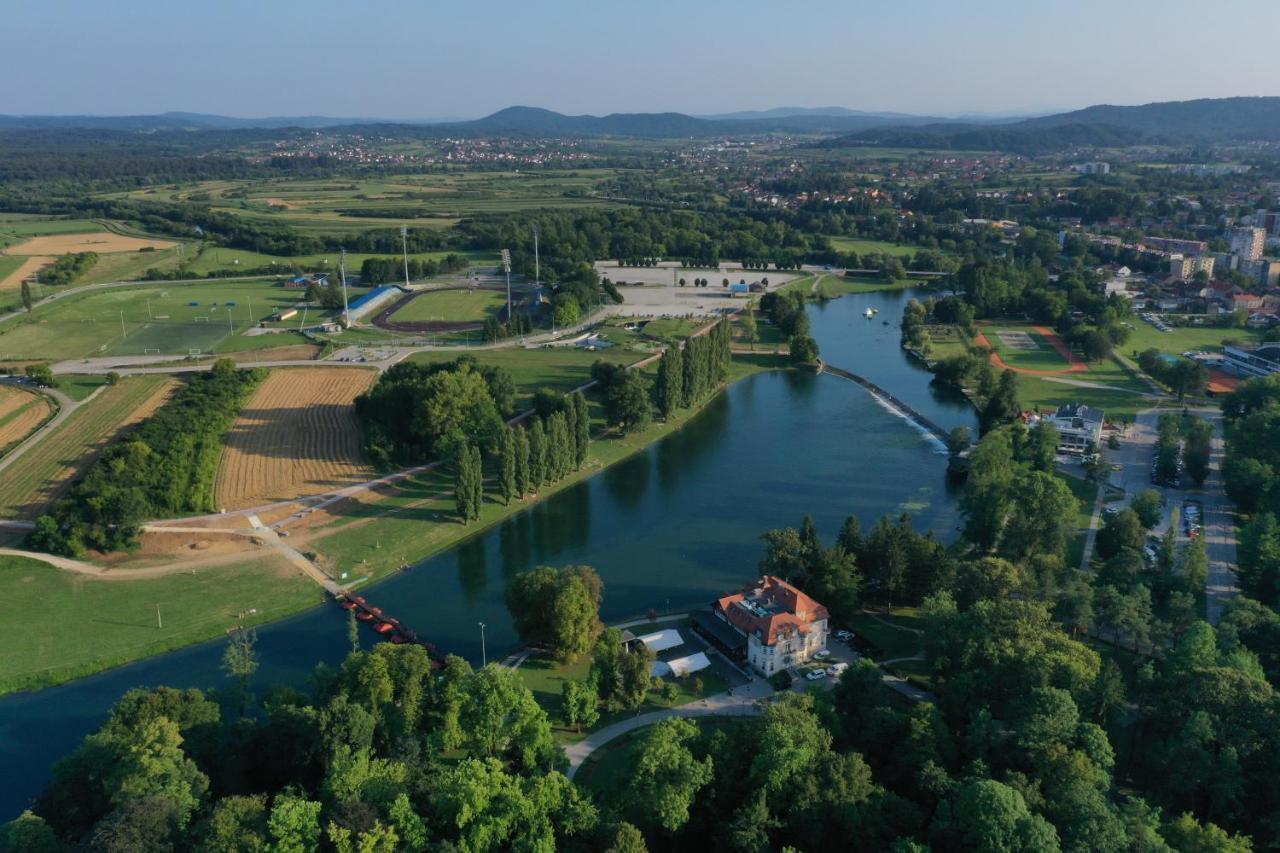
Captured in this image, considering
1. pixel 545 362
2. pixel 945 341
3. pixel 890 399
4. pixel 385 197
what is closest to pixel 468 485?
pixel 545 362

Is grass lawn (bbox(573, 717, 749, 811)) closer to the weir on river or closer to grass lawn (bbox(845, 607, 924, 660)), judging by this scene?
grass lawn (bbox(845, 607, 924, 660))

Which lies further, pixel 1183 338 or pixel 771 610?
pixel 1183 338

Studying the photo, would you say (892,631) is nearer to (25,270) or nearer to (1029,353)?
(1029,353)

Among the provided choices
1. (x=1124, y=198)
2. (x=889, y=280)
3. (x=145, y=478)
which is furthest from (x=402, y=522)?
(x=1124, y=198)

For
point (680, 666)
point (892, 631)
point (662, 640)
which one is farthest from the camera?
point (892, 631)

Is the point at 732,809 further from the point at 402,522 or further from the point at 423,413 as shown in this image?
the point at 423,413

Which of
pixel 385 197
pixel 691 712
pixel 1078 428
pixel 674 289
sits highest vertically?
pixel 385 197

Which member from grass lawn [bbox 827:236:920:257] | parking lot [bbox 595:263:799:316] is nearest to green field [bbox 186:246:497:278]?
parking lot [bbox 595:263:799:316]

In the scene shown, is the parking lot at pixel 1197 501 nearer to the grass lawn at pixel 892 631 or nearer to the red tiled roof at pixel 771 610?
the grass lawn at pixel 892 631
